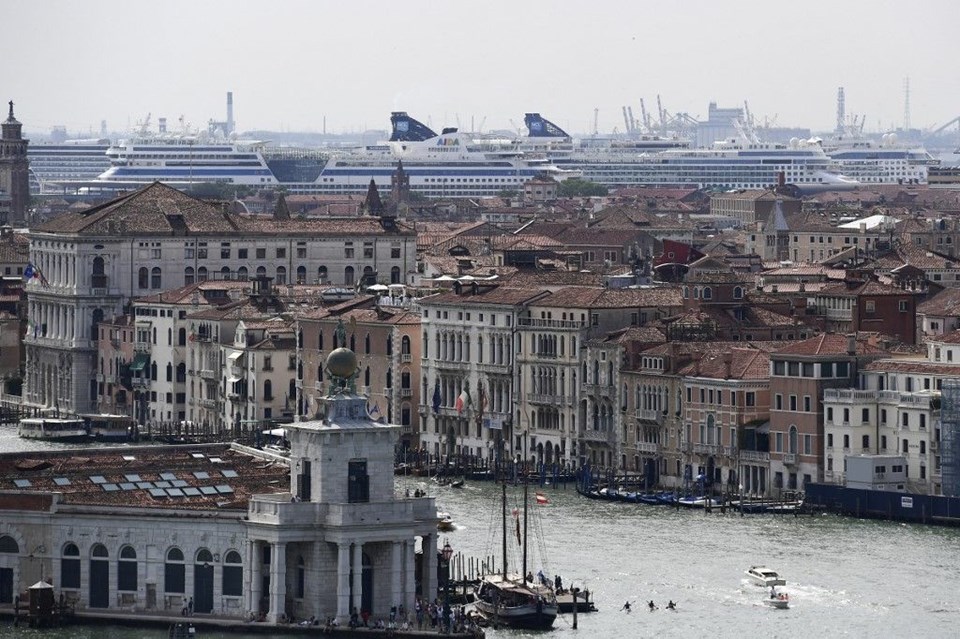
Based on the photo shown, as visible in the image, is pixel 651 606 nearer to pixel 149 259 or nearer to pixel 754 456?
pixel 754 456

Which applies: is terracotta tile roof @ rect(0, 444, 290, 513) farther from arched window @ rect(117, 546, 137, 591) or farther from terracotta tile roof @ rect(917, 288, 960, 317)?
terracotta tile roof @ rect(917, 288, 960, 317)

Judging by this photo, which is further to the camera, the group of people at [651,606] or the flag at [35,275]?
the flag at [35,275]

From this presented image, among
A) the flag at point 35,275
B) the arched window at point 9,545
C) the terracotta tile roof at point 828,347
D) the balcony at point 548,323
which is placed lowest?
the arched window at point 9,545

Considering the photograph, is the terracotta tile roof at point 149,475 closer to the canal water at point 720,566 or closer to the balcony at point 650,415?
the canal water at point 720,566

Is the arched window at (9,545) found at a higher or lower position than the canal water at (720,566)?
higher

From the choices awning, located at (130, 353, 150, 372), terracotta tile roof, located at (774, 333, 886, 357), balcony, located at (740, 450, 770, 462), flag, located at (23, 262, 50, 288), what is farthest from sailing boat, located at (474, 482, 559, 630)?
flag, located at (23, 262, 50, 288)

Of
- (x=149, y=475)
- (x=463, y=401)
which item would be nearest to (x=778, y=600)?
(x=149, y=475)

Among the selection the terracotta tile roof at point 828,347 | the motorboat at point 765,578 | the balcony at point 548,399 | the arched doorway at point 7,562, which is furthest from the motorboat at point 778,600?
the balcony at point 548,399

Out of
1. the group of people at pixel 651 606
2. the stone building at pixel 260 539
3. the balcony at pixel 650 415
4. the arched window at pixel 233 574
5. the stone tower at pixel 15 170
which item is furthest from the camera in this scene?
the stone tower at pixel 15 170
